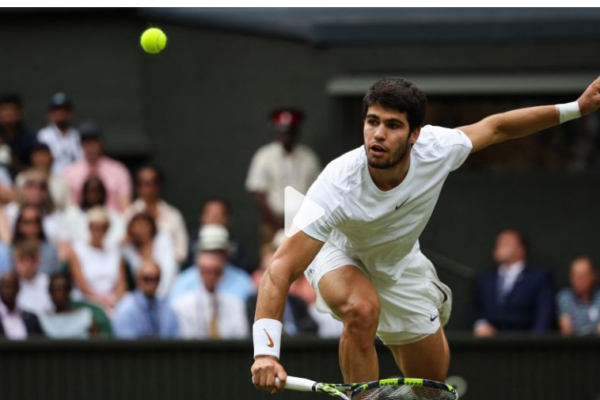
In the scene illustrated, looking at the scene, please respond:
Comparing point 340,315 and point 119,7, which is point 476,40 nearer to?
point 119,7

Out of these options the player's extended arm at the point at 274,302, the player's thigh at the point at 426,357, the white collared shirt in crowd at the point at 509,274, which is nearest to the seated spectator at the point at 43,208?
the white collared shirt in crowd at the point at 509,274

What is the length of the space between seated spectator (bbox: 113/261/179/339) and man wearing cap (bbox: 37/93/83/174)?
187 centimetres

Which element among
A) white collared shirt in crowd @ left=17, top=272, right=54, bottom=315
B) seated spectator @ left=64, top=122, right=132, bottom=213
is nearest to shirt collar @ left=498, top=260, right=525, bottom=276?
seated spectator @ left=64, top=122, right=132, bottom=213

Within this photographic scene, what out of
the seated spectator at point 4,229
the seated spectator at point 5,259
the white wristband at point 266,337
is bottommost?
the white wristband at point 266,337

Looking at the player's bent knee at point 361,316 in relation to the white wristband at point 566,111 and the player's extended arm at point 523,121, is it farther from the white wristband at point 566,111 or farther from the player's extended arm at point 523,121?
the white wristband at point 566,111

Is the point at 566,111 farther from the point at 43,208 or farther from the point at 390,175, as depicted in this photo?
the point at 43,208

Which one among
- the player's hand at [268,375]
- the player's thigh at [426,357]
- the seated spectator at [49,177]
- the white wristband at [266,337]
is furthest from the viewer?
the seated spectator at [49,177]

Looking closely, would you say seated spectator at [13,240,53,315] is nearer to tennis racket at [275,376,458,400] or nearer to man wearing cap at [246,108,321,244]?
man wearing cap at [246,108,321,244]

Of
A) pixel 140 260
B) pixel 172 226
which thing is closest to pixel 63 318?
pixel 140 260

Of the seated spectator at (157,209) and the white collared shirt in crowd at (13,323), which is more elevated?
the seated spectator at (157,209)

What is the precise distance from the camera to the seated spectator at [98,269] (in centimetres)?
1220

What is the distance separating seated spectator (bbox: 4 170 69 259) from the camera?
491 inches

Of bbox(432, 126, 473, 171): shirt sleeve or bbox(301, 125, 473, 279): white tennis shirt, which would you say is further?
bbox(432, 126, 473, 171): shirt sleeve

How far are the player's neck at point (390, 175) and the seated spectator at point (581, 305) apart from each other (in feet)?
16.0
